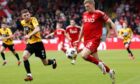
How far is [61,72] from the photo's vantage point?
2044cm

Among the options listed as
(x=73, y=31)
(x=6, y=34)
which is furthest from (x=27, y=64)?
(x=6, y=34)

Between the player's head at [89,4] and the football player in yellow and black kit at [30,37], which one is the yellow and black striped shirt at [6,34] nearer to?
the football player in yellow and black kit at [30,37]

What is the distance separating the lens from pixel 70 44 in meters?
28.2

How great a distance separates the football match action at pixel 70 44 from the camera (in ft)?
50.7

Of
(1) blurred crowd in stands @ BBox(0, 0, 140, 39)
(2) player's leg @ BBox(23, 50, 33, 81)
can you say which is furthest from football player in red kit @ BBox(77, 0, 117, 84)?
(1) blurred crowd in stands @ BBox(0, 0, 140, 39)

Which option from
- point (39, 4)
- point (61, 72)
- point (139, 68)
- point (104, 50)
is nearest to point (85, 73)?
point (61, 72)

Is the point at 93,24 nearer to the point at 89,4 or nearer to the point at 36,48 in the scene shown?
the point at 89,4

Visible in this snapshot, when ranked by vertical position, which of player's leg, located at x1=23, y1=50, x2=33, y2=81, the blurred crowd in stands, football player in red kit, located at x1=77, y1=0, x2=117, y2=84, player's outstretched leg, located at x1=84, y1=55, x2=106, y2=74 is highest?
football player in red kit, located at x1=77, y1=0, x2=117, y2=84

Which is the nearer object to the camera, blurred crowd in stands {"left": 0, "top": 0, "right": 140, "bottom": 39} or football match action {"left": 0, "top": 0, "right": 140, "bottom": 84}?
football match action {"left": 0, "top": 0, "right": 140, "bottom": 84}

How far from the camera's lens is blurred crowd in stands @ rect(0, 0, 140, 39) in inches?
1650

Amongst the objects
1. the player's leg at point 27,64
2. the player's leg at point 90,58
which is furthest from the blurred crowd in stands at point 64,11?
the player's leg at point 90,58

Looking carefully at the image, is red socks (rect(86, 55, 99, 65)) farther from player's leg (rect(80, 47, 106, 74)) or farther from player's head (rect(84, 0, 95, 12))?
player's head (rect(84, 0, 95, 12))

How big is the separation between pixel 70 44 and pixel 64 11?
17.4 meters

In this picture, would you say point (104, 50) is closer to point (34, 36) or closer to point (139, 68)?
point (139, 68)
